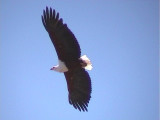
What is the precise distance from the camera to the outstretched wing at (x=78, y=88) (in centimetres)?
757

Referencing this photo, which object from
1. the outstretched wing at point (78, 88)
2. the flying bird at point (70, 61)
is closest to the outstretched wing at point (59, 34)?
the flying bird at point (70, 61)

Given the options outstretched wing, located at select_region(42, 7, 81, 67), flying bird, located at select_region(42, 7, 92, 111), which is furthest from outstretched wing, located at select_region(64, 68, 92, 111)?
outstretched wing, located at select_region(42, 7, 81, 67)

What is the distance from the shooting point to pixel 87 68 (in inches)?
291

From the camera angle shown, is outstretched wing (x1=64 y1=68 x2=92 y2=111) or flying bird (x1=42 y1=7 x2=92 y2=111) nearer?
flying bird (x1=42 y1=7 x2=92 y2=111)

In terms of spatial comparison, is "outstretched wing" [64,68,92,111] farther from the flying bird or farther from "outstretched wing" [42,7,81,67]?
"outstretched wing" [42,7,81,67]

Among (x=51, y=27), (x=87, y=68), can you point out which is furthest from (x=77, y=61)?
(x=51, y=27)

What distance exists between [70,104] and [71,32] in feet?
5.46

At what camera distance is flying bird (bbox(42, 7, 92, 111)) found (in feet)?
22.6

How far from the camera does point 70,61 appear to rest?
727cm

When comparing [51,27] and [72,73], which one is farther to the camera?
[72,73]

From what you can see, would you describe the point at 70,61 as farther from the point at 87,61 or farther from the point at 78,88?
the point at 78,88

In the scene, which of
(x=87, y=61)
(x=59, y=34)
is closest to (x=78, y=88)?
(x=87, y=61)

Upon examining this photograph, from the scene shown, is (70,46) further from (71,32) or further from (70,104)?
(70,104)

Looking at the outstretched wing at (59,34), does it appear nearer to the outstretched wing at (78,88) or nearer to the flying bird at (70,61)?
the flying bird at (70,61)
